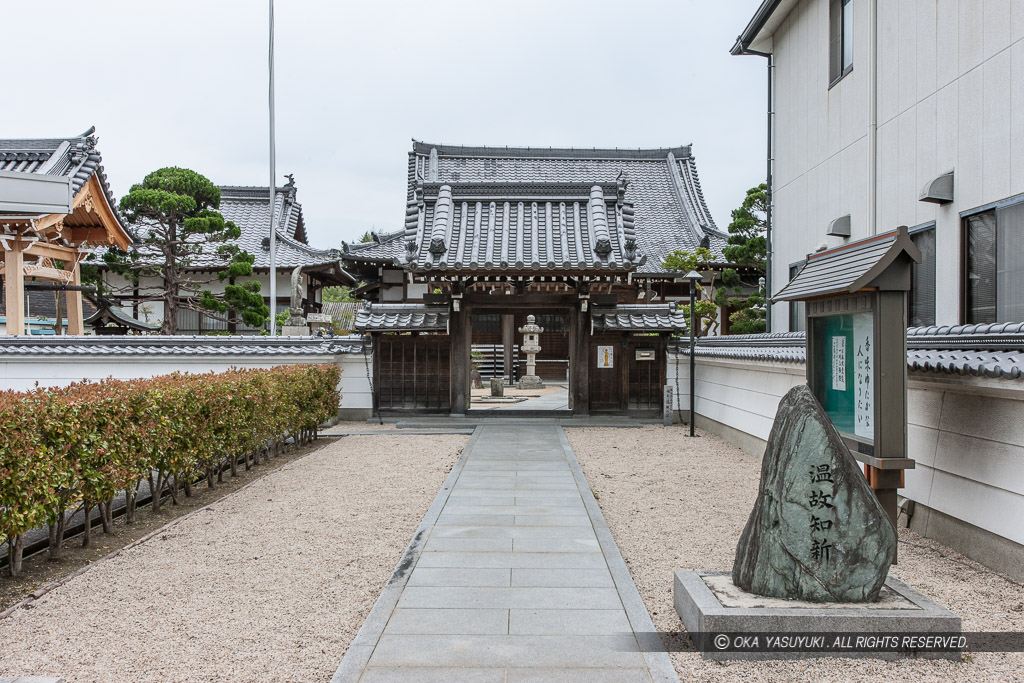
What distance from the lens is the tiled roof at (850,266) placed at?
184 inches

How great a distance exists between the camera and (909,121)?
8.97 m

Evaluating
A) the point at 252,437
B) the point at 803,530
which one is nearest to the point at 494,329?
the point at 252,437

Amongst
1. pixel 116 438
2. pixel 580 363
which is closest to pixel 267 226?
pixel 580 363

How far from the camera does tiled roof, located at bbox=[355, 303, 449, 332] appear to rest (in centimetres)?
1412

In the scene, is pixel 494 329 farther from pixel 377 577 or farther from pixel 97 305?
pixel 377 577

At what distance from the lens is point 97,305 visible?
55.7 feet

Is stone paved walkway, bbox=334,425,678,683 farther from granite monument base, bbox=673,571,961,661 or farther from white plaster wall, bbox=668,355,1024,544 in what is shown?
white plaster wall, bbox=668,355,1024,544

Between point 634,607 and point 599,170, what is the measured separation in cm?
2516

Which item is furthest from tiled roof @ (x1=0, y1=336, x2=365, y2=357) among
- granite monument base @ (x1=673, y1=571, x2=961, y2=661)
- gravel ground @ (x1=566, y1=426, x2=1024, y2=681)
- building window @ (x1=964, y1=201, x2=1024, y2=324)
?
granite monument base @ (x1=673, y1=571, x2=961, y2=661)

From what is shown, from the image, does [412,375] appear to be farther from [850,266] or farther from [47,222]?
[850,266]

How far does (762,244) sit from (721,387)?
384 centimetres

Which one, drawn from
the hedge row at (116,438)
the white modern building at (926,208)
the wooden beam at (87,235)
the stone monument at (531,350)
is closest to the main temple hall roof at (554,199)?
the white modern building at (926,208)

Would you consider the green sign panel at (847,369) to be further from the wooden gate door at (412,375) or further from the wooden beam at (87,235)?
the wooden beam at (87,235)

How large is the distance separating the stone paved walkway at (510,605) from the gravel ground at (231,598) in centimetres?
27
